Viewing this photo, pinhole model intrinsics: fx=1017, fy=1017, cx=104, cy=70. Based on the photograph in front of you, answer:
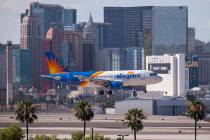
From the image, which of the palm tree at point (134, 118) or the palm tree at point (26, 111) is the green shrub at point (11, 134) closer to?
the palm tree at point (26, 111)

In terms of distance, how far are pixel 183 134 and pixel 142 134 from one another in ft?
25.7

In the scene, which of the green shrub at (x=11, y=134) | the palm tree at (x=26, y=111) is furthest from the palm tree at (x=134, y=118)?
the green shrub at (x=11, y=134)

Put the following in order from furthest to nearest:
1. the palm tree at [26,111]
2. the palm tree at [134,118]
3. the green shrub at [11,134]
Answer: the palm tree at [26,111]
the palm tree at [134,118]
the green shrub at [11,134]

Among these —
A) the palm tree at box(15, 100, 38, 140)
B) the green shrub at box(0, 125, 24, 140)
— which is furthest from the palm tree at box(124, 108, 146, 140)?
the green shrub at box(0, 125, 24, 140)

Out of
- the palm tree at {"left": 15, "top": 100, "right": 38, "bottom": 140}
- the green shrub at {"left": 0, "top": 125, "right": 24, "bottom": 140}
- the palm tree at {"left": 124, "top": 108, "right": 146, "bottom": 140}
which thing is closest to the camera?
the green shrub at {"left": 0, "top": 125, "right": 24, "bottom": 140}

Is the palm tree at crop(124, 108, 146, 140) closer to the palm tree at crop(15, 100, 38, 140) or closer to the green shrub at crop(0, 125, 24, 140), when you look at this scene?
the palm tree at crop(15, 100, 38, 140)

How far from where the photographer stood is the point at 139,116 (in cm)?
16288

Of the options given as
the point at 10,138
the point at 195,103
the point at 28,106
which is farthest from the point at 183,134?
the point at 10,138

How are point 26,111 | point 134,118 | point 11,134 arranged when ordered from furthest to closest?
1. point 26,111
2. point 134,118
3. point 11,134

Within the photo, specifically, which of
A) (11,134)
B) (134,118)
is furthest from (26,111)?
(11,134)

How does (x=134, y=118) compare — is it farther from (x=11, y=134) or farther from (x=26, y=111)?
(x=11, y=134)

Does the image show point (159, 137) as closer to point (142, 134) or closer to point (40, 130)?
point (142, 134)

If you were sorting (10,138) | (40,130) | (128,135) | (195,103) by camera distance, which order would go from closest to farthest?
1. (10,138)
2. (195,103)
3. (128,135)
4. (40,130)

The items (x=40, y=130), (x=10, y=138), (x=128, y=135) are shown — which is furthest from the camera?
(x=40, y=130)
